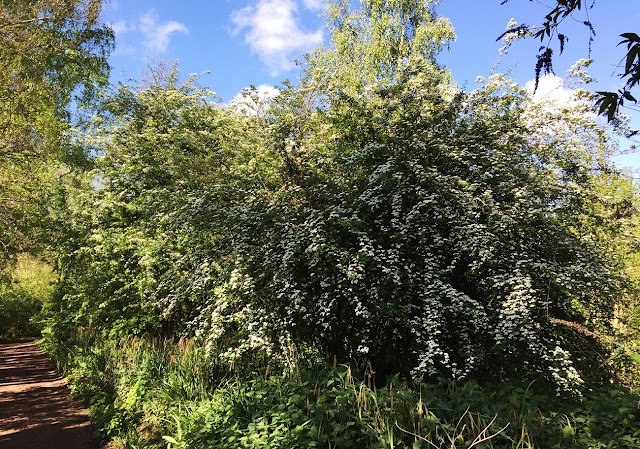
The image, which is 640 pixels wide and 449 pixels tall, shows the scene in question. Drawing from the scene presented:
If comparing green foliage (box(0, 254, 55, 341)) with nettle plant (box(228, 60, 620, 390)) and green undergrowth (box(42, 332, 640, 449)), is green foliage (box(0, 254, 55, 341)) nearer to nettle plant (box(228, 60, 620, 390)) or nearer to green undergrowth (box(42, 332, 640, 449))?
green undergrowth (box(42, 332, 640, 449))

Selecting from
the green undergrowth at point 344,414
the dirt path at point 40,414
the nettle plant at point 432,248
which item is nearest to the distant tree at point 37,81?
the dirt path at point 40,414

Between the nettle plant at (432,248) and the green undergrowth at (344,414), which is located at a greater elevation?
the nettle plant at (432,248)

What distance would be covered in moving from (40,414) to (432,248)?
8.21 m

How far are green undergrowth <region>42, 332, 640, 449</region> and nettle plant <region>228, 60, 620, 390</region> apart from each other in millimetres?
827

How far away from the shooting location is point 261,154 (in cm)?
690

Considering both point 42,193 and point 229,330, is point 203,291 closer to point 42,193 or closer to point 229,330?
point 229,330

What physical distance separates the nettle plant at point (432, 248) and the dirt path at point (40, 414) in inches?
152

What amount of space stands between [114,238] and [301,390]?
7.69m

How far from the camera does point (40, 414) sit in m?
7.20

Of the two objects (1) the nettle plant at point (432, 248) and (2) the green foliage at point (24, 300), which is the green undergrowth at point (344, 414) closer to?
(1) the nettle plant at point (432, 248)

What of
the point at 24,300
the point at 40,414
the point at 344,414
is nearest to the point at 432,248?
the point at 344,414

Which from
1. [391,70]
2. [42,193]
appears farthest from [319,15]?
[42,193]

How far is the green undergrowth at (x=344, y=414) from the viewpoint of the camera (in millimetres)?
2869

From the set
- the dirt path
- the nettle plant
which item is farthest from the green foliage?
the nettle plant
